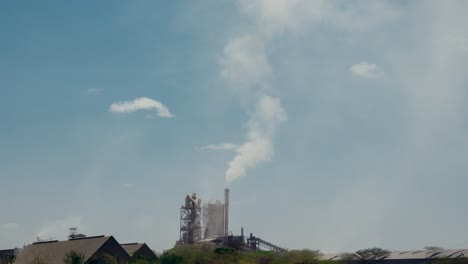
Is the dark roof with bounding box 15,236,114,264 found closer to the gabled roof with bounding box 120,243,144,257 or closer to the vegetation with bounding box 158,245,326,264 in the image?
the gabled roof with bounding box 120,243,144,257

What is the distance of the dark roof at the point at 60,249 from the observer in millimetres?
81188

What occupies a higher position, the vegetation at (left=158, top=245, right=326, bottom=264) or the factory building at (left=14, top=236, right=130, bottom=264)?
the factory building at (left=14, top=236, right=130, bottom=264)

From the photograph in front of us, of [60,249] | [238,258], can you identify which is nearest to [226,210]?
[60,249]

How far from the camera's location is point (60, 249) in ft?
286

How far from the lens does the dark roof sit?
266ft

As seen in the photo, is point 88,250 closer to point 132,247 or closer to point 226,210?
point 132,247

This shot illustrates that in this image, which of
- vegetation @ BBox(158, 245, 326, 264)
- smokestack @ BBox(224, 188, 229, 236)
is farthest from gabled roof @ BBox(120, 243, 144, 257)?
smokestack @ BBox(224, 188, 229, 236)

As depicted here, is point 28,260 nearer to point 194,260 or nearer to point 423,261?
point 194,260

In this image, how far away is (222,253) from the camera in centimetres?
7519

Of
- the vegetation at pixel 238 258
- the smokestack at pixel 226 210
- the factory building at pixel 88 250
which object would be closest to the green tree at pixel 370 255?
the vegetation at pixel 238 258

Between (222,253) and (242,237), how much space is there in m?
37.8

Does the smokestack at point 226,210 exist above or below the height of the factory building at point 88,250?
above

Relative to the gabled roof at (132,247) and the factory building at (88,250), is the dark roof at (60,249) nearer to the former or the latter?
the factory building at (88,250)

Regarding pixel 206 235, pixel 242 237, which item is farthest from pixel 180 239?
pixel 242 237
